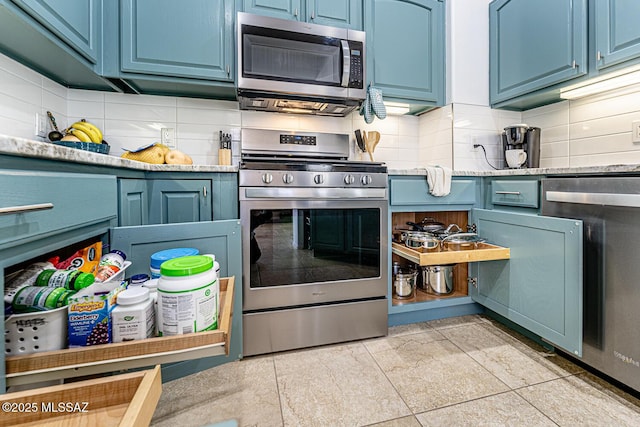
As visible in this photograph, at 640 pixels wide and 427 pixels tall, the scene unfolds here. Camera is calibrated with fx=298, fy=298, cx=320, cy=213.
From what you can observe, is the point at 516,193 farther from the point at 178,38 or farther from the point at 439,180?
the point at 178,38

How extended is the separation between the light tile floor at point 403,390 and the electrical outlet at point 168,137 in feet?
4.45

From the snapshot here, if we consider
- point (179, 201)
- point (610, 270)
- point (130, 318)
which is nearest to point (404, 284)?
point (610, 270)

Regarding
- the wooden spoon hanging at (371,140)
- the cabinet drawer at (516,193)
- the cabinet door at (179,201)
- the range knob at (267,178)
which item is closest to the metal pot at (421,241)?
the cabinet drawer at (516,193)

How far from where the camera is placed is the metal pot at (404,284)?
1.87 m

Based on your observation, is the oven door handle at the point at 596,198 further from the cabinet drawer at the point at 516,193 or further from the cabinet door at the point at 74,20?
the cabinet door at the point at 74,20

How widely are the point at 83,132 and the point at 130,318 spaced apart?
1.54 meters

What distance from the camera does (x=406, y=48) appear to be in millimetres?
2027

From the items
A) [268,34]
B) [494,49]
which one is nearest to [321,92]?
[268,34]

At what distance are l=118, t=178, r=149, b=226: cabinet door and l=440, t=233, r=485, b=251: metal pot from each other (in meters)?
1.50

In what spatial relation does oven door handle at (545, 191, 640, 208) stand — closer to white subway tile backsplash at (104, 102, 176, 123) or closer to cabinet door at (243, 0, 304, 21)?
cabinet door at (243, 0, 304, 21)

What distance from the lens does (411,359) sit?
1428 millimetres

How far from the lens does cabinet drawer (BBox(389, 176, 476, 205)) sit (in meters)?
1.71

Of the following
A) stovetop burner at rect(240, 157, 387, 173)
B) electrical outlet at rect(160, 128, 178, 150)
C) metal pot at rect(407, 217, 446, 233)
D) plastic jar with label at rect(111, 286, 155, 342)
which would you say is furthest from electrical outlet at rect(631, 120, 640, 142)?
electrical outlet at rect(160, 128, 178, 150)

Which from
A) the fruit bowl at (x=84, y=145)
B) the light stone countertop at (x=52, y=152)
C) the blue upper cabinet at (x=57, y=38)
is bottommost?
the light stone countertop at (x=52, y=152)
